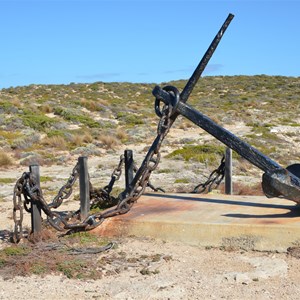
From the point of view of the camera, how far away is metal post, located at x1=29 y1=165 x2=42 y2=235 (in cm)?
554

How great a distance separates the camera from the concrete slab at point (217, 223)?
520 cm

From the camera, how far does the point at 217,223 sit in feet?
17.8

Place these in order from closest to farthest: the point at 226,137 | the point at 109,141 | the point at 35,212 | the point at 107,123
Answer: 1. the point at 226,137
2. the point at 35,212
3. the point at 109,141
4. the point at 107,123

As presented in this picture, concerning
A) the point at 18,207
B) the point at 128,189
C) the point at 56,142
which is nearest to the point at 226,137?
the point at 128,189

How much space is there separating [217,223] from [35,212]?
194cm

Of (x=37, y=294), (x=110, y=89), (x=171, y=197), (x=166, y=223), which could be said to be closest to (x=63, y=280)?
(x=37, y=294)

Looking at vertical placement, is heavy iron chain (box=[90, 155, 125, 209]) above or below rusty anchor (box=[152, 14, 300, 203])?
below

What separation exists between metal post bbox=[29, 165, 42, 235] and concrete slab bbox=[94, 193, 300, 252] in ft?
2.07

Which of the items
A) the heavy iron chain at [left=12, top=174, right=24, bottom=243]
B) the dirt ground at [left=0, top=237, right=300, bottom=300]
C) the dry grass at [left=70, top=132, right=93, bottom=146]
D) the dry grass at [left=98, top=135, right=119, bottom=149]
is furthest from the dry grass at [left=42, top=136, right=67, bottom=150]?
the dirt ground at [left=0, top=237, right=300, bottom=300]

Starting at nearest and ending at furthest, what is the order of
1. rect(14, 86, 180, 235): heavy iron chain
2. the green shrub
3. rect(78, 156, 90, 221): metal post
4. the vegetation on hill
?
rect(14, 86, 180, 235): heavy iron chain → rect(78, 156, 90, 221): metal post → the green shrub → the vegetation on hill

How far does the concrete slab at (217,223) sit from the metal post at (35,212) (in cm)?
63

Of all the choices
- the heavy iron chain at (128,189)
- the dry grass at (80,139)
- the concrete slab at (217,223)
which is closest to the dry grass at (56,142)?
the dry grass at (80,139)

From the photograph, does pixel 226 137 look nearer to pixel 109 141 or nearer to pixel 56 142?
pixel 56 142

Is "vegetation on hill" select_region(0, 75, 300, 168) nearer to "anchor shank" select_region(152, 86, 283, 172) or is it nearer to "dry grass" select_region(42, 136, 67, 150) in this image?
"dry grass" select_region(42, 136, 67, 150)
